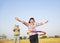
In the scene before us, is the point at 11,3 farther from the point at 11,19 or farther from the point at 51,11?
the point at 51,11

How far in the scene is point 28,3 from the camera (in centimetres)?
395

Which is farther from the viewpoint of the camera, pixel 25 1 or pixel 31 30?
pixel 25 1

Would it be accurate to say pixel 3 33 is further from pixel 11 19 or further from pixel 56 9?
pixel 56 9

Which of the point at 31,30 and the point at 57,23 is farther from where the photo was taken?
the point at 57,23

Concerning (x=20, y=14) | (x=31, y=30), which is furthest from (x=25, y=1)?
(x=31, y=30)

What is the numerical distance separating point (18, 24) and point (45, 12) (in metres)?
0.70

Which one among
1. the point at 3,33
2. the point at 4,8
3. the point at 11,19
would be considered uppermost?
the point at 4,8

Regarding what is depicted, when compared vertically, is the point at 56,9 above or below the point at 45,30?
above

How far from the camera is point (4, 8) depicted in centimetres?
396

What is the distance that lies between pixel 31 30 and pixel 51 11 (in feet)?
3.48

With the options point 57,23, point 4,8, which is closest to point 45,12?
point 57,23

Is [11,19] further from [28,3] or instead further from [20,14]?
[28,3]

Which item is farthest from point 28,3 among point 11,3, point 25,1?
point 11,3

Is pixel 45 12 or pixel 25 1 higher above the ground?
pixel 25 1
